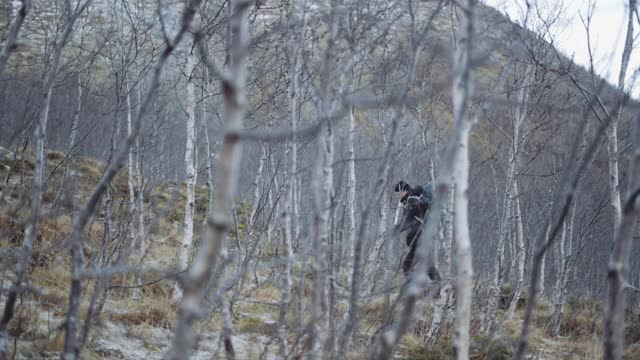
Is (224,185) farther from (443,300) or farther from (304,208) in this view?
(443,300)

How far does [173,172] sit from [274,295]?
1432cm

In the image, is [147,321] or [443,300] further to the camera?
[443,300]

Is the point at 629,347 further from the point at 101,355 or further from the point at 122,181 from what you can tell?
the point at 122,181

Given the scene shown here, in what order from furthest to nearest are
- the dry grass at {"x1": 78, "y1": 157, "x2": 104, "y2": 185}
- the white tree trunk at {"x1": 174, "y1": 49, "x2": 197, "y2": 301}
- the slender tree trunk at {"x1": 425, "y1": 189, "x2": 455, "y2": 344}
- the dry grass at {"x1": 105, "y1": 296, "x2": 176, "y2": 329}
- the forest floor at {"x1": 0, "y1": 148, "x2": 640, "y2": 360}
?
the dry grass at {"x1": 78, "y1": 157, "x2": 104, "y2": 185}, the slender tree trunk at {"x1": 425, "y1": 189, "x2": 455, "y2": 344}, the white tree trunk at {"x1": 174, "y1": 49, "x2": 197, "y2": 301}, the dry grass at {"x1": 105, "y1": 296, "x2": 176, "y2": 329}, the forest floor at {"x1": 0, "y1": 148, "x2": 640, "y2": 360}

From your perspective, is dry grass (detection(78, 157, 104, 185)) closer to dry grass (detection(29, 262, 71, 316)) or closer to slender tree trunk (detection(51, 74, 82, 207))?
slender tree trunk (detection(51, 74, 82, 207))

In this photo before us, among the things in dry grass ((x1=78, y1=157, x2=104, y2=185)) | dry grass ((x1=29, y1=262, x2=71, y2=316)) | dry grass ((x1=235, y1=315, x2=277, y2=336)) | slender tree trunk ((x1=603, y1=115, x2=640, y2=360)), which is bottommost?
dry grass ((x1=235, y1=315, x2=277, y2=336))

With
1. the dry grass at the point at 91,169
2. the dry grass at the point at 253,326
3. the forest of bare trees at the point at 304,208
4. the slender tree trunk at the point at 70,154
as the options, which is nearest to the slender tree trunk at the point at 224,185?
the forest of bare trees at the point at 304,208

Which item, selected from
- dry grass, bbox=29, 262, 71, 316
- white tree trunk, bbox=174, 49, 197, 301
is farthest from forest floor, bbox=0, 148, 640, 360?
white tree trunk, bbox=174, 49, 197, 301

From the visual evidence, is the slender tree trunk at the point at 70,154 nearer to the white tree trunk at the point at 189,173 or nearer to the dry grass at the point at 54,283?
the dry grass at the point at 54,283

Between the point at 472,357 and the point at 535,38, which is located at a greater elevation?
the point at 535,38

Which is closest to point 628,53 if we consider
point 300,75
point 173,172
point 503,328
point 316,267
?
point 300,75

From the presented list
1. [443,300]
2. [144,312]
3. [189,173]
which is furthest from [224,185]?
[443,300]

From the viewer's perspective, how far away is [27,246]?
2141mm

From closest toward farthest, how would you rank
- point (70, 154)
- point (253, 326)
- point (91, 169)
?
1. point (70, 154)
2. point (253, 326)
3. point (91, 169)
